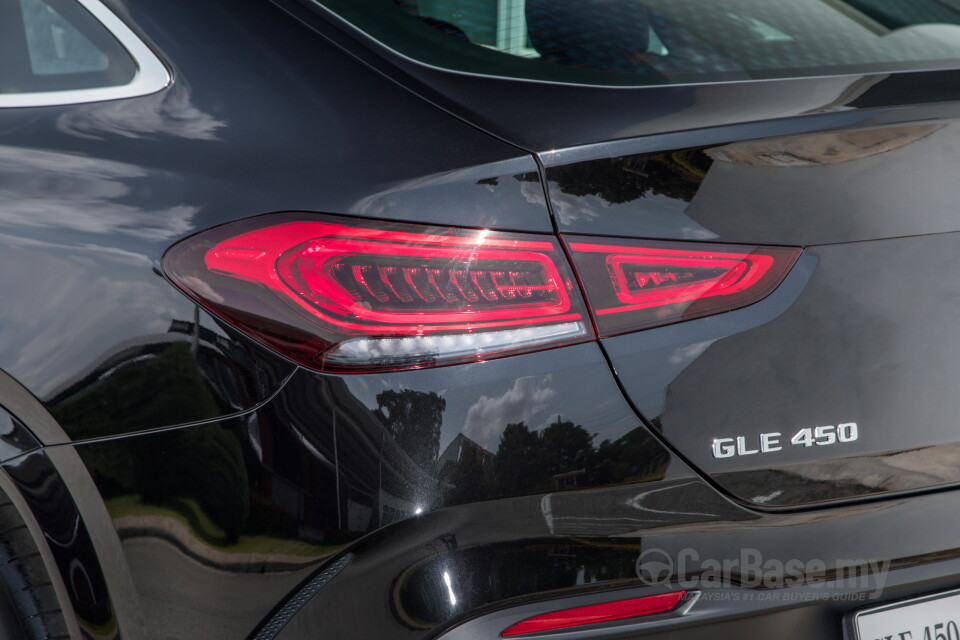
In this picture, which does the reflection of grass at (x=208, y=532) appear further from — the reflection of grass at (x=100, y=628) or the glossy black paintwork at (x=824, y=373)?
the glossy black paintwork at (x=824, y=373)

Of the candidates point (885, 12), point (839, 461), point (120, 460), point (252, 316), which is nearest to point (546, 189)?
point (252, 316)

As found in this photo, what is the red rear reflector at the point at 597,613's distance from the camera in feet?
3.54

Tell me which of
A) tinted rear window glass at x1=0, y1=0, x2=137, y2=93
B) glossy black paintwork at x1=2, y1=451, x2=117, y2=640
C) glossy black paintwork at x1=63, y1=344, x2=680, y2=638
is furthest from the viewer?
tinted rear window glass at x1=0, y1=0, x2=137, y2=93

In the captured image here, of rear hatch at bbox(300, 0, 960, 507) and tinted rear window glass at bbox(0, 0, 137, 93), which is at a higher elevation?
tinted rear window glass at bbox(0, 0, 137, 93)

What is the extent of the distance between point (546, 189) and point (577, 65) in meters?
0.25

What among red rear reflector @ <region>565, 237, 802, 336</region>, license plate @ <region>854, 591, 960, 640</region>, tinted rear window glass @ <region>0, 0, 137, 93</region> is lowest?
license plate @ <region>854, 591, 960, 640</region>

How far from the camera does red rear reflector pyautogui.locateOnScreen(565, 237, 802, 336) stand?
1058 millimetres

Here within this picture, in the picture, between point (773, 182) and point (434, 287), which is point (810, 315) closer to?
point (773, 182)

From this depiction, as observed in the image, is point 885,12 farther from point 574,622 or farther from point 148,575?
point 148,575

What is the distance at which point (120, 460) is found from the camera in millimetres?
1108

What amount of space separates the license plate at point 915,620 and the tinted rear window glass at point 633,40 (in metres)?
0.75

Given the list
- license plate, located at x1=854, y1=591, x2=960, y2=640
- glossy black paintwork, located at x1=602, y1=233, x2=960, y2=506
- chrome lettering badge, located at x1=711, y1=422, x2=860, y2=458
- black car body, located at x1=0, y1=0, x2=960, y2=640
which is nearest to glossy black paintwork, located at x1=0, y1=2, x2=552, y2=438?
black car body, located at x1=0, y1=0, x2=960, y2=640

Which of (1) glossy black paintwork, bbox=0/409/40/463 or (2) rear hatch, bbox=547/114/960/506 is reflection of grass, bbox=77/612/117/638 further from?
(2) rear hatch, bbox=547/114/960/506

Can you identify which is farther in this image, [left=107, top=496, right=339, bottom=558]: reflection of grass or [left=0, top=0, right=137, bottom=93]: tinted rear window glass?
[left=0, top=0, right=137, bottom=93]: tinted rear window glass
